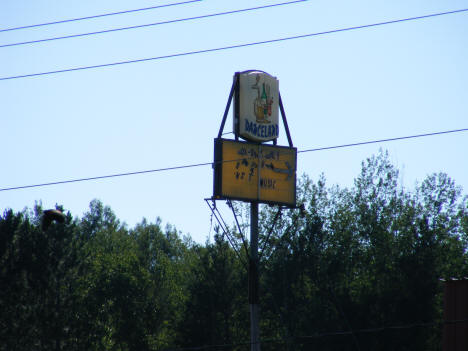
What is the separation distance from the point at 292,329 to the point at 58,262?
752 inches

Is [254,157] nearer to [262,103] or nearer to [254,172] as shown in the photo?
[254,172]

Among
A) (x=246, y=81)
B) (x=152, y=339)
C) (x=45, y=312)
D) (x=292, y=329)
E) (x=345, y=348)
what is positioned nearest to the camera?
(x=246, y=81)

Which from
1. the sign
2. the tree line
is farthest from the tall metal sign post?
the tree line

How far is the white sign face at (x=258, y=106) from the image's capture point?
28.3 metres

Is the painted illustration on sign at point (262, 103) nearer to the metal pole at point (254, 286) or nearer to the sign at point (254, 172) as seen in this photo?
the sign at point (254, 172)

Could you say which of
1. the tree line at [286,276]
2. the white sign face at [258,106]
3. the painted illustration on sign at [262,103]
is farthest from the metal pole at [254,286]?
the tree line at [286,276]

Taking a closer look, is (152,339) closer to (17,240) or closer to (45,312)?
(45,312)

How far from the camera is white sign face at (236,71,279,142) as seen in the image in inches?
1115

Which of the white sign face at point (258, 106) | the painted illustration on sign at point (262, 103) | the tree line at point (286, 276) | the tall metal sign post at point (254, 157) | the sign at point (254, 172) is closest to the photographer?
the sign at point (254, 172)

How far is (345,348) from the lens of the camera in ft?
149

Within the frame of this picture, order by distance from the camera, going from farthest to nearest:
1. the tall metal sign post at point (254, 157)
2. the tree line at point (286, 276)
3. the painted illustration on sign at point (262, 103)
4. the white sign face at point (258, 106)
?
the tree line at point (286, 276) → the painted illustration on sign at point (262, 103) → the white sign face at point (258, 106) → the tall metal sign post at point (254, 157)

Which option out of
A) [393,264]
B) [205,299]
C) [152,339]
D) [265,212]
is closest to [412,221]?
[393,264]

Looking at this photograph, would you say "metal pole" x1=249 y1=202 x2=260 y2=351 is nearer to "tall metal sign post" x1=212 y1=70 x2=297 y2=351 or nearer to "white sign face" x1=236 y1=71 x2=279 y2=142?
"tall metal sign post" x1=212 y1=70 x2=297 y2=351

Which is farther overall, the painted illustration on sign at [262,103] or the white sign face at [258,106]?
the painted illustration on sign at [262,103]
